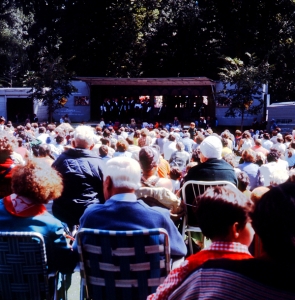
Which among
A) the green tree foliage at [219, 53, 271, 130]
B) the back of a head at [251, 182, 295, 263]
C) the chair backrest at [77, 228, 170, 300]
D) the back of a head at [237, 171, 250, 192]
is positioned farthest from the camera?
the green tree foliage at [219, 53, 271, 130]

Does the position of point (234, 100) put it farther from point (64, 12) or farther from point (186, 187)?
point (186, 187)

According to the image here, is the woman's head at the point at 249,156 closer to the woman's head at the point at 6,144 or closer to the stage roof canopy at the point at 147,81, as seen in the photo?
the woman's head at the point at 6,144

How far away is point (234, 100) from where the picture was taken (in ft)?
86.8

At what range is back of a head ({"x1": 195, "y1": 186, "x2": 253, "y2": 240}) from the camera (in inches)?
83.0

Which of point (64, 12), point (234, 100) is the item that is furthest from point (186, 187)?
point (64, 12)

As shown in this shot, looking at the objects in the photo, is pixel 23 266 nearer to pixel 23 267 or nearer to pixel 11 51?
pixel 23 267

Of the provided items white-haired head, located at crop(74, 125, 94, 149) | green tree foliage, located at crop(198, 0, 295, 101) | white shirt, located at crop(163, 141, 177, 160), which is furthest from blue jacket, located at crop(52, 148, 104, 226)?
green tree foliage, located at crop(198, 0, 295, 101)

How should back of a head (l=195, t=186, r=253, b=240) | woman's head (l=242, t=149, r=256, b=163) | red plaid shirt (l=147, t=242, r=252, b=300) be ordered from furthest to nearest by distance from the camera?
woman's head (l=242, t=149, r=256, b=163)
back of a head (l=195, t=186, r=253, b=240)
red plaid shirt (l=147, t=242, r=252, b=300)

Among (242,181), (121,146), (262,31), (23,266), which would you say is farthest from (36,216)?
(262,31)

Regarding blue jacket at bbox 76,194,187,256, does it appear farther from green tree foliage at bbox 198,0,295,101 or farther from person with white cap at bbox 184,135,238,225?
green tree foliage at bbox 198,0,295,101

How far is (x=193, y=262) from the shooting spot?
6.40ft

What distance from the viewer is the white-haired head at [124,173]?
307cm

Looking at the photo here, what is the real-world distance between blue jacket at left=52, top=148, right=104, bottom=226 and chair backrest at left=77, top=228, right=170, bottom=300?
1.70m

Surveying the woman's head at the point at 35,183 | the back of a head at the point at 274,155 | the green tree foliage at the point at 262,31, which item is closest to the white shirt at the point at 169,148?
the back of a head at the point at 274,155
